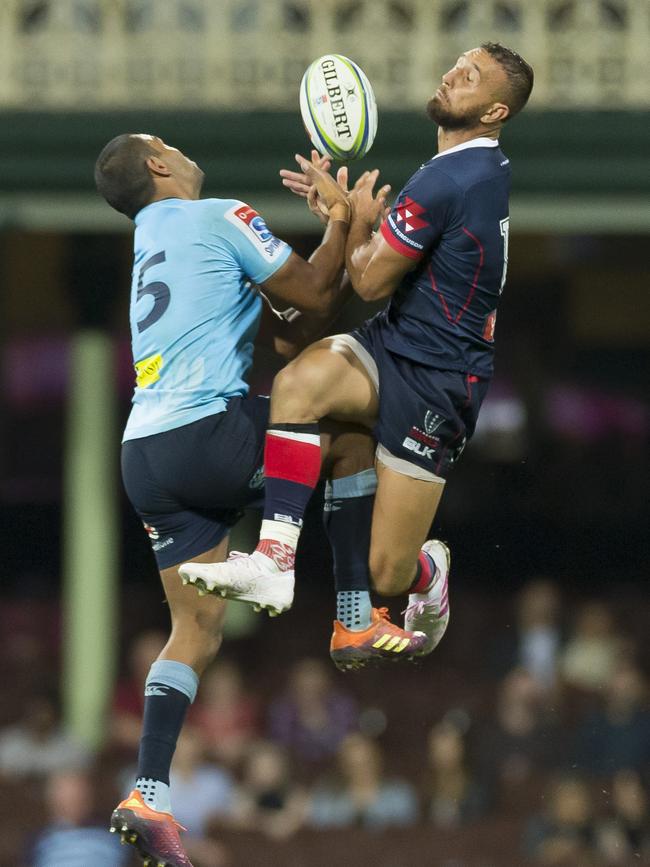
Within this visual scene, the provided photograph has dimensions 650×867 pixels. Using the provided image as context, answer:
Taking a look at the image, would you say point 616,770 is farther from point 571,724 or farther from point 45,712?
point 45,712

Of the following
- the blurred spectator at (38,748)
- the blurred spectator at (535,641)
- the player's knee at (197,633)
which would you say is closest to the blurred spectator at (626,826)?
the blurred spectator at (535,641)

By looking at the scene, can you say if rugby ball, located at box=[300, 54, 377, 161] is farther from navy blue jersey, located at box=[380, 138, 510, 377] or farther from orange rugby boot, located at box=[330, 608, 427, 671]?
orange rugby boot, located at box=[330, 608, 427, 671]

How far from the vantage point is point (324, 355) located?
5984 millimetres

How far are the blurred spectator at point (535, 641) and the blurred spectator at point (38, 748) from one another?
10.3 feet

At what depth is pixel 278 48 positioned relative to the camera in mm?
11711

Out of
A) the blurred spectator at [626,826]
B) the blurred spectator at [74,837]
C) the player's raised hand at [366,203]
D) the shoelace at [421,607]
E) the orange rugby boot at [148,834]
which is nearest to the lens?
the orange rugby boot at [148,834]

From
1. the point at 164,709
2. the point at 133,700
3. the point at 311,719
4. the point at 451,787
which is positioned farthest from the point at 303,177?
the point at 133,700

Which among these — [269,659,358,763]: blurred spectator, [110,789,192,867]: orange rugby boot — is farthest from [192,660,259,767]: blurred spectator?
[110,789,192,867]: orange rugby boot

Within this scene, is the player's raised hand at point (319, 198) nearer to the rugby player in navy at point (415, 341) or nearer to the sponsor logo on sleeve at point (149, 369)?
the rugby player in navy at point (415, 341)

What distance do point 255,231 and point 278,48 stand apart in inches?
233

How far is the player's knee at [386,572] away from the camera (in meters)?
6.25

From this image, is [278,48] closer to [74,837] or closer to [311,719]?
[311,719]

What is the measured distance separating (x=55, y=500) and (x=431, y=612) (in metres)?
10.9

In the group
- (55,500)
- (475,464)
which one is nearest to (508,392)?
(475,464)
